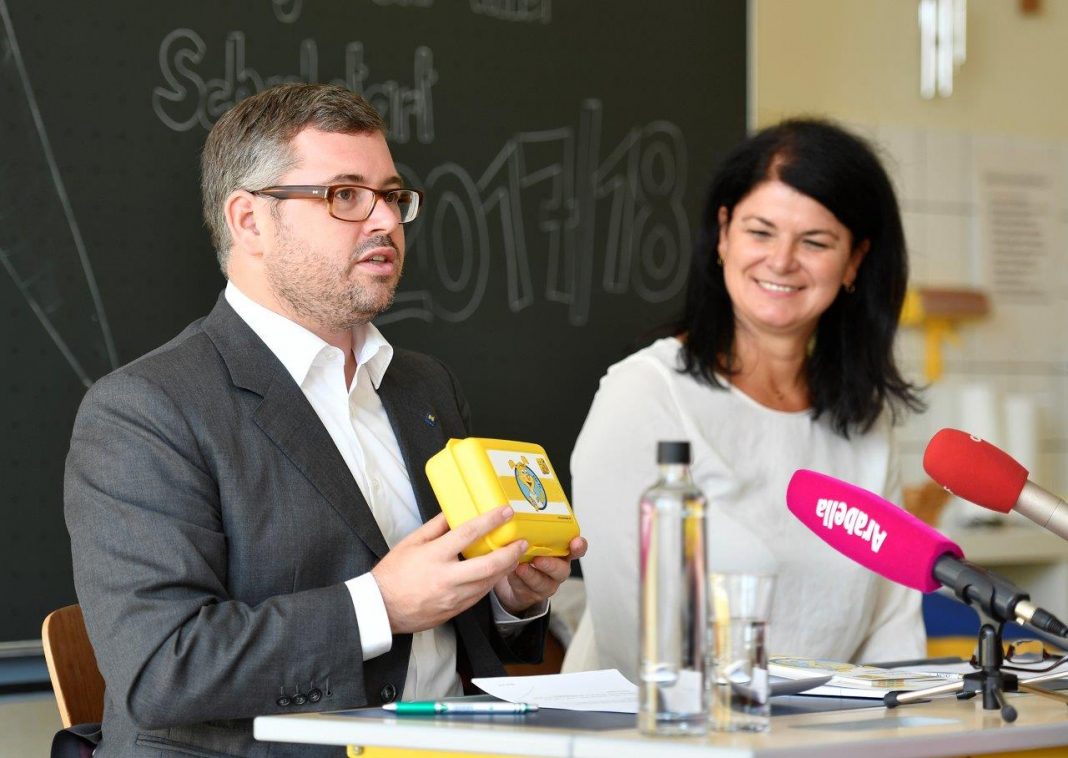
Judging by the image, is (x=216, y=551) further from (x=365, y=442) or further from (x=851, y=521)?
(x=851, y=521)

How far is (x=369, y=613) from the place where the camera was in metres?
1.72

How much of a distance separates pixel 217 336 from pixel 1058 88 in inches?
135

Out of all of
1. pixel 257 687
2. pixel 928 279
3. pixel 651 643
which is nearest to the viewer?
pixel 651 643

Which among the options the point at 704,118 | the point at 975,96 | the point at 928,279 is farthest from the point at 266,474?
the point at 975,96

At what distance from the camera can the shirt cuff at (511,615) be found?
2053 mm

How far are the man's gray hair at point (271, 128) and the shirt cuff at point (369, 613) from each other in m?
0.61

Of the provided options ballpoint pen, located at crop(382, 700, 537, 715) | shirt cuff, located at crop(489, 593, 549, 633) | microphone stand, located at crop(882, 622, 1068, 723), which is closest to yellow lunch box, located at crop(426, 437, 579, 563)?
ballpoint pen, located at crop(382, 700, 537, 715)

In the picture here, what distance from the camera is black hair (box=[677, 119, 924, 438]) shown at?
105 inches

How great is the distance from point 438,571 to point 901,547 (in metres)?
0.55

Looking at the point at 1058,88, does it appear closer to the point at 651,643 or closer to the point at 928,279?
the point at 928,279

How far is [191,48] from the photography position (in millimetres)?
2713

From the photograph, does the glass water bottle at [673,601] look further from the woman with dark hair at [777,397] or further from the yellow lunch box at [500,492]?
the woman with dark hair at [777,397]

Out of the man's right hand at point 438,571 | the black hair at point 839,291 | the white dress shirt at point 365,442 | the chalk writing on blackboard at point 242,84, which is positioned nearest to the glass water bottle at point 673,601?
the man's right hand at point 438,571

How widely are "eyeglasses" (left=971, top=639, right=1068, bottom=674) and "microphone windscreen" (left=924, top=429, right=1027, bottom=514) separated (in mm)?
334
